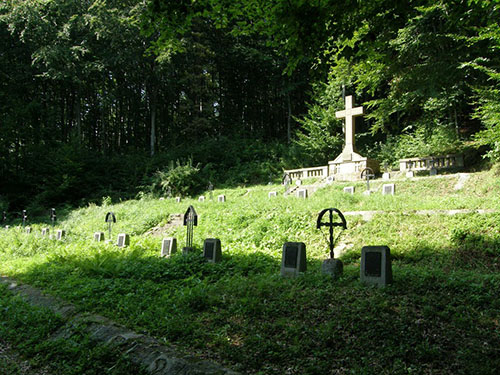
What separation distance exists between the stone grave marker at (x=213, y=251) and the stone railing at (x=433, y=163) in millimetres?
13513

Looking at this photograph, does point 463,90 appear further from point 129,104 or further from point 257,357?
point 129,104

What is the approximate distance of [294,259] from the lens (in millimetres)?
7039

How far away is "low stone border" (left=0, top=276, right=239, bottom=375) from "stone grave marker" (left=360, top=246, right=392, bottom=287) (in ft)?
9.93

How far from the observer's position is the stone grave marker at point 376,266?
5.68m

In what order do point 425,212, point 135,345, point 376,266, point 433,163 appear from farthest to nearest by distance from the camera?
point 433,163 → point 425,212 → point 376,266 → point 135,345

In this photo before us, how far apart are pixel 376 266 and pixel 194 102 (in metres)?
30.3

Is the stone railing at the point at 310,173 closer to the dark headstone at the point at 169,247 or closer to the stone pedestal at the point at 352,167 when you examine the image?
the stone pedestal at the point at 352,167

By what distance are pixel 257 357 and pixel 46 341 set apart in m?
3.09

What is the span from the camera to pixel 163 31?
5.36 meters

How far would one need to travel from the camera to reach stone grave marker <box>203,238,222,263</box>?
28.2 feet

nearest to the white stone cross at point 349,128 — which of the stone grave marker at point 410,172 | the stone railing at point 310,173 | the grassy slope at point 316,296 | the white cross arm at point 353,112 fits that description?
the white cross arm at point 353,112

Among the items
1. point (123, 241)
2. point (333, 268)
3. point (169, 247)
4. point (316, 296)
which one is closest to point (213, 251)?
point (169, 247)

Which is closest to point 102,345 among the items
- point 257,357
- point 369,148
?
point 257,357

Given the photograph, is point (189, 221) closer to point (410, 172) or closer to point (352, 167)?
point (410, 172)
